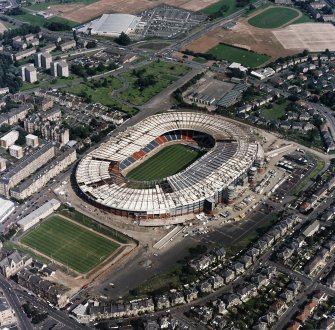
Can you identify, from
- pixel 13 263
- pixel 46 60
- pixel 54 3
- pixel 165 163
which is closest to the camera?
pixel 13 263

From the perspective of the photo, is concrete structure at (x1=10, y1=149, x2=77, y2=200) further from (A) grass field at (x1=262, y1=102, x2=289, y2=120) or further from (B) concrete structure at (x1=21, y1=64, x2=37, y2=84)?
(A) grass field at (x1=262, y1=102, x2=289, y2=120)

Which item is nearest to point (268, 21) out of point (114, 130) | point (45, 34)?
point (45, 34)

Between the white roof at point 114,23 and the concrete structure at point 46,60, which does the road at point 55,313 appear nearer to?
the concrete structure at point 46,60

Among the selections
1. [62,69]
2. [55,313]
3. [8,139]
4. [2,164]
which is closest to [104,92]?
[62,69]

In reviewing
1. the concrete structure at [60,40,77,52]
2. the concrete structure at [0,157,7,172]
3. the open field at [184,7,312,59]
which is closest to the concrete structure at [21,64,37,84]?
the concrete structure at [60,40,77,52]

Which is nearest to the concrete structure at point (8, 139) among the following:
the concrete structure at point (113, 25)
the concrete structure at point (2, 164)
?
the concrete structure at point (2, 164)

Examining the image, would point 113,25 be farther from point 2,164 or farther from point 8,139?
point 2,164
